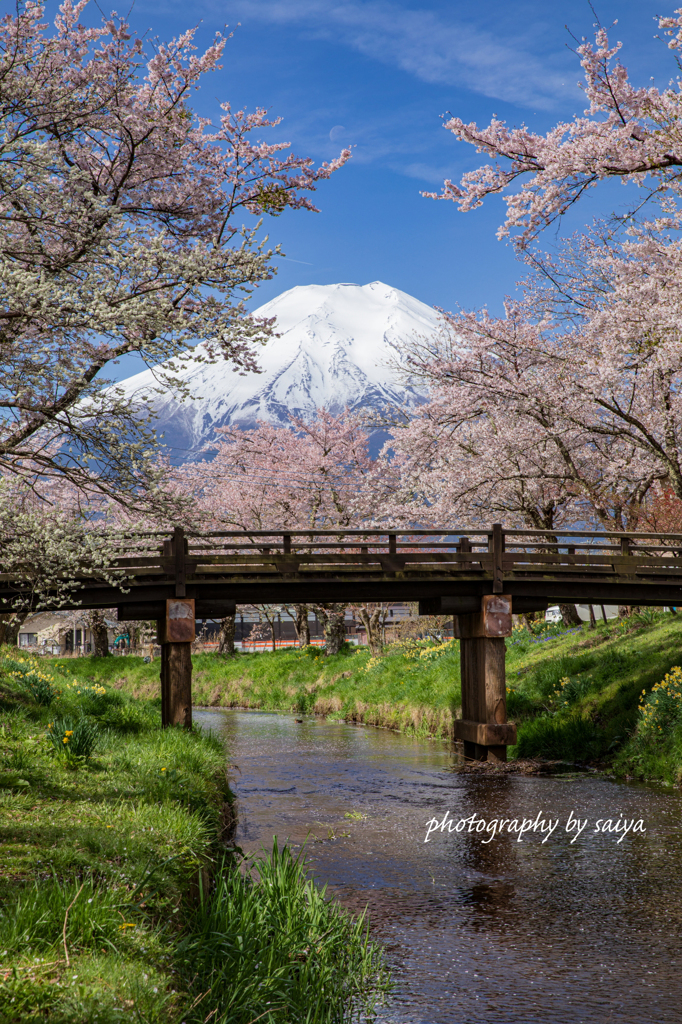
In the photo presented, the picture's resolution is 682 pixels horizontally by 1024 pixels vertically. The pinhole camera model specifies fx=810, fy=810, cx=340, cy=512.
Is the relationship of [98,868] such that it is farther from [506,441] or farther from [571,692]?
[506,441]

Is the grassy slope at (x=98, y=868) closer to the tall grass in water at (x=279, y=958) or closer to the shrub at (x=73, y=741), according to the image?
the shrub at (x=73, y=741)

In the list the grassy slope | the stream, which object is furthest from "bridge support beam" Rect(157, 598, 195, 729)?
the grassy slope

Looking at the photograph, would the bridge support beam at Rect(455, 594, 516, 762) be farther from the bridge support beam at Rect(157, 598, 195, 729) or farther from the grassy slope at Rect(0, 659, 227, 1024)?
the grassy slope at Rect(0, 659, 227, 1024)

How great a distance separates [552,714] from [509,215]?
1077 centimetres

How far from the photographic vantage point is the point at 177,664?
15523 mm

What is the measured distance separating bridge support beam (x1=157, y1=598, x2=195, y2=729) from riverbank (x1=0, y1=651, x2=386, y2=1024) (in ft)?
18.3

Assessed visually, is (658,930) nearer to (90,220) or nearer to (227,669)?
(90,220)

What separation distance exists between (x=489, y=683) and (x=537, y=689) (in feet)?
11.3

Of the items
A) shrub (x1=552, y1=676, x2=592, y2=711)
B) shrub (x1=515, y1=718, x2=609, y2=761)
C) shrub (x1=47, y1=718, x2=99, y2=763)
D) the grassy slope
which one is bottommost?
shrub (x1=515, y1=718, x2=609, y2=761)

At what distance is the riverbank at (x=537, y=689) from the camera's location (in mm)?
15508

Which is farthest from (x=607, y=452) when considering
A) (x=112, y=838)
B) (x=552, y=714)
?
(x=112, y=838)

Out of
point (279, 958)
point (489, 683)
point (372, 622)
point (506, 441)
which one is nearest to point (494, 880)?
point (279, 958)

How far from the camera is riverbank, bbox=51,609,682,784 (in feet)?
50.9

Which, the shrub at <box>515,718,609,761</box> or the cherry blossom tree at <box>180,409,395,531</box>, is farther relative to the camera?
the cherry blossom tree at <box>180,409,395,531</box>
